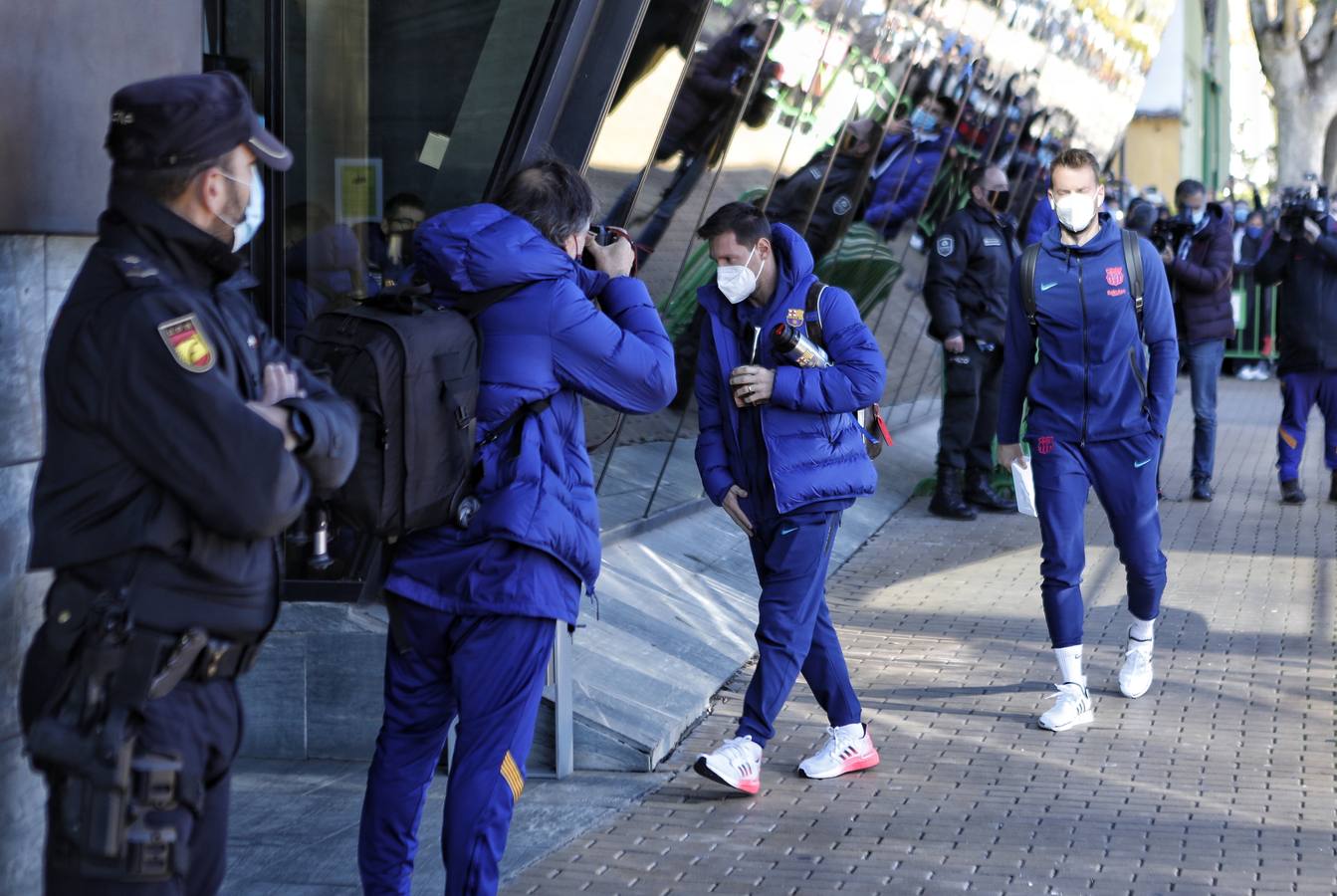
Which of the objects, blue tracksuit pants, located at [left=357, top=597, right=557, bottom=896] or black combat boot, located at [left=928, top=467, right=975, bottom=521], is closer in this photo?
blue tracksuit pants, located at [left=357, top=597, right=557, bottom=896]

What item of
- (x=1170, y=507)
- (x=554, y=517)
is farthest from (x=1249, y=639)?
(x=554, y=517)

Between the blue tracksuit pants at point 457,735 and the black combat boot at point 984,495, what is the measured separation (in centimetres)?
777

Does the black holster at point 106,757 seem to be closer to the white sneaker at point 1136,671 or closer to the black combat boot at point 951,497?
the white sneaker at point 1136,671

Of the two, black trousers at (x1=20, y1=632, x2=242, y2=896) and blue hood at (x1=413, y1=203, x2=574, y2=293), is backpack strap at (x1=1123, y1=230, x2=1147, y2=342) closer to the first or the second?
blue hood at (x1=413, y1=203, x2=574, y2=293)

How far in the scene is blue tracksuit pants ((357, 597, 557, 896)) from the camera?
3.69 meters

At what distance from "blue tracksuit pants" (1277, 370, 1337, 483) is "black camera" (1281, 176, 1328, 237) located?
98 centimetres

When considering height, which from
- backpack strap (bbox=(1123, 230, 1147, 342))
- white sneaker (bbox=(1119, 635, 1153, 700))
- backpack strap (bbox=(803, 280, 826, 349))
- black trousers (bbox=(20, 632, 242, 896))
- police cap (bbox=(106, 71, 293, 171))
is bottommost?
white sneaker (bbox=(1119, 635, 1153, 700))

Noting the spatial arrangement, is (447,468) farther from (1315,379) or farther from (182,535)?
(1315,379)

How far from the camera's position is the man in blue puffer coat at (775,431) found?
5.16m

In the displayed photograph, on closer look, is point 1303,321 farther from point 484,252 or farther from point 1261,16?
point 1261,16

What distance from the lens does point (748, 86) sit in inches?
373

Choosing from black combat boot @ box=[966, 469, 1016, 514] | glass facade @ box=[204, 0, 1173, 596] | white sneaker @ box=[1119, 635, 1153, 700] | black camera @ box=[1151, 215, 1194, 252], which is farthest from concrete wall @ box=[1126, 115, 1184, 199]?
white sneaker @ box=[1119, 635, 1153, 700]

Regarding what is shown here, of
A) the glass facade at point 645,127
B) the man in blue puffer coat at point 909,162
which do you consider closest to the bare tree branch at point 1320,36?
the glass facade at point 645,127

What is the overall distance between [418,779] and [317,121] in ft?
10.9
